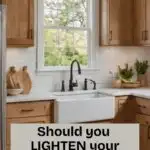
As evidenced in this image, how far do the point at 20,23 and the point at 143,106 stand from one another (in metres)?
1.65

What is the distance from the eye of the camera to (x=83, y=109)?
337 cm

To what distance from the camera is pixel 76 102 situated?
130 inches

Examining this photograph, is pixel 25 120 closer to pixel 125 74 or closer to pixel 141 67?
pixel 125 74

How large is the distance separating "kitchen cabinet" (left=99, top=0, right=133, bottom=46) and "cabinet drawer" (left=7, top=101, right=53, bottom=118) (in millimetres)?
1315

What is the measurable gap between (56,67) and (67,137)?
3.20 metres

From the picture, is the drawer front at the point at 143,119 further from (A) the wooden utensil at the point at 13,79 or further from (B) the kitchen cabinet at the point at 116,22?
(A) the wooden utensil at the point at 13,79

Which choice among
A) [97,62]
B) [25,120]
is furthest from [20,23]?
[97,62]

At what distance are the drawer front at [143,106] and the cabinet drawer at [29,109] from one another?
Result: 41.6 inches

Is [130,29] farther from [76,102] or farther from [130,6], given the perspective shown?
[76,102]

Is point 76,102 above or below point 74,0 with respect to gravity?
below

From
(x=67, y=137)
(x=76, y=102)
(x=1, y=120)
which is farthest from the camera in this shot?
(x=76, y=102)

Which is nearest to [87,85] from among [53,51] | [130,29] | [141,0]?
[53,51]

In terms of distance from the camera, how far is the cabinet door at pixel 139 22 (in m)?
4.05

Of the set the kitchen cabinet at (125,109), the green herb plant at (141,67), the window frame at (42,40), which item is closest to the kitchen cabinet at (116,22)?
the window frame at (42,40)
